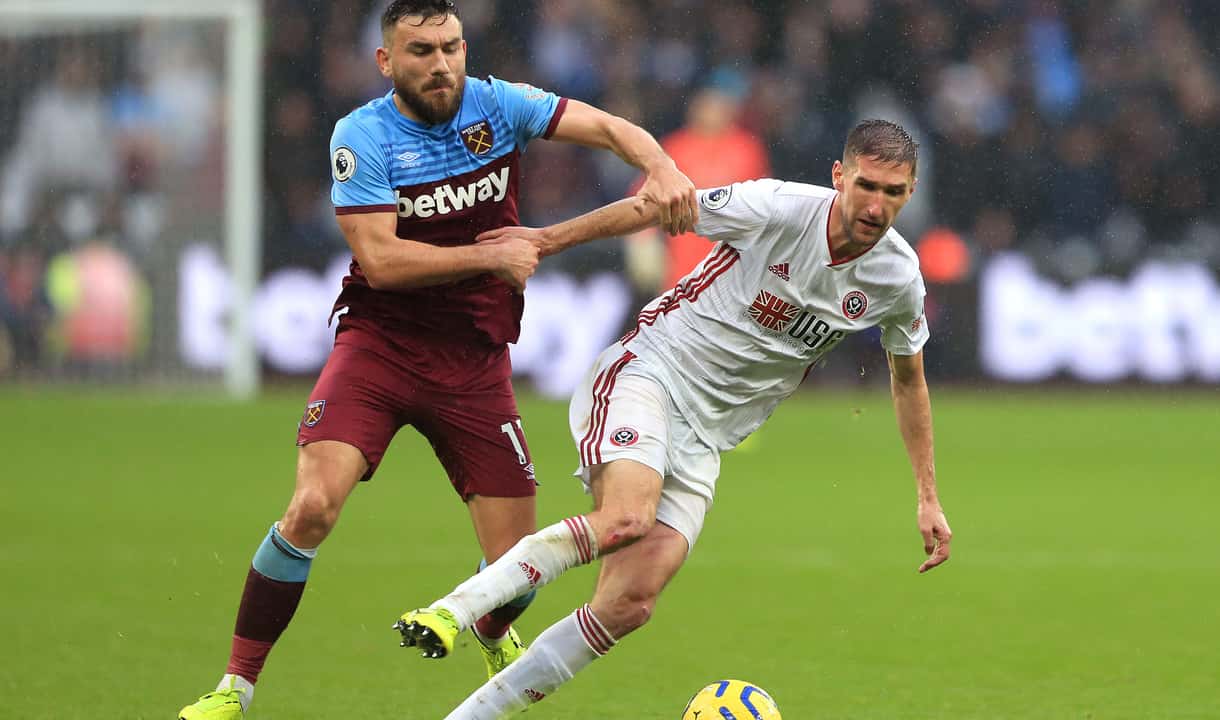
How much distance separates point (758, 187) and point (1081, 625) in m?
2.75

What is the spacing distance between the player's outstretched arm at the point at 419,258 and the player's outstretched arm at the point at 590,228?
38 millimetres

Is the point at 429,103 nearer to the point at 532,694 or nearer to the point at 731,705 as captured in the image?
the point at 532,694

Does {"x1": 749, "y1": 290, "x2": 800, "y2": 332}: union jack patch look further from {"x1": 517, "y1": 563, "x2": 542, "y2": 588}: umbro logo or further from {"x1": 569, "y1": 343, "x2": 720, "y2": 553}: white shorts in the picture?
{"x1": 517, "y1": 563, "x2": 542, "y2": 588}: umbro logo

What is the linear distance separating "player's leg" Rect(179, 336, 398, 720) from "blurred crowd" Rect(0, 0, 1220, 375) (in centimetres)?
954

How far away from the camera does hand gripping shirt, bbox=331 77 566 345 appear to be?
17.4ft

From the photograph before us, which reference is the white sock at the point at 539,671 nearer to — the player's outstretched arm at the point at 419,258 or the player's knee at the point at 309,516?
the player's knee at the point at 309,516

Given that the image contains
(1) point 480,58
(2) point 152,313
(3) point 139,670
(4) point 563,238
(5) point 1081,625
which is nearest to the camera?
(4) point 563,238

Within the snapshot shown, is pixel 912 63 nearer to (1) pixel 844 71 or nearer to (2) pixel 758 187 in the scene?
(1) pixel 844 71

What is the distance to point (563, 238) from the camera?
5.11 meters

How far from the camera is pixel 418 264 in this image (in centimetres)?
513

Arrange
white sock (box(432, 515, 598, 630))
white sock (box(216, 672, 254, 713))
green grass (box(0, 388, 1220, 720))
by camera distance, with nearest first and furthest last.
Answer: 1. white sock (box(432, 515, 598, 630))
2. white sock (box(216, 672, 254, 713))
3. green grass (box(0, 388, 1220, 720))

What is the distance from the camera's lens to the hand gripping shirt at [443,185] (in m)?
5.31

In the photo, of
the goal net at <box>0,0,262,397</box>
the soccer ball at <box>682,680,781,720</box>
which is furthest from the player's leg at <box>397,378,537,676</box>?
the goal net at <box>0,0,262,397</box>

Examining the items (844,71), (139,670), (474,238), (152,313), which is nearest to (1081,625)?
(474,238)
